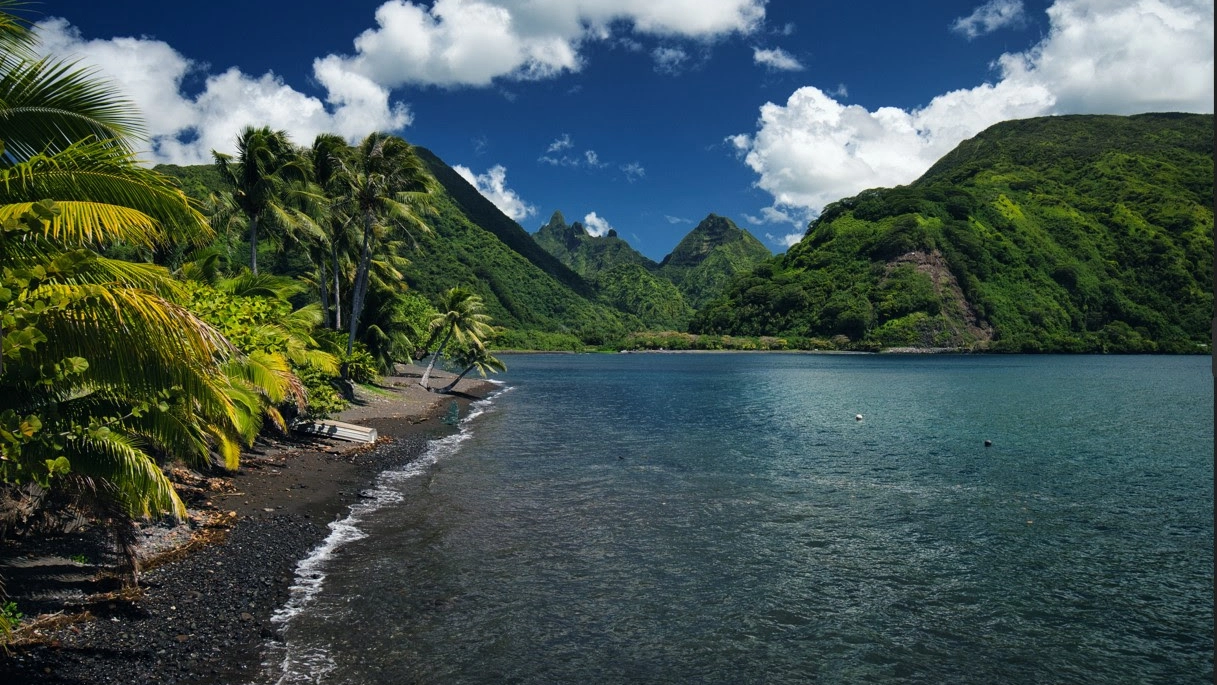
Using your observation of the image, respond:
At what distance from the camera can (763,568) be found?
16.4 meters

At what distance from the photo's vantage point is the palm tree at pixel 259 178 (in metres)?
34.9

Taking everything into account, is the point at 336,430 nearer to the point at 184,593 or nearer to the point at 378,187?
the point at 378,187

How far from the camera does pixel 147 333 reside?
A: 7.28 metres

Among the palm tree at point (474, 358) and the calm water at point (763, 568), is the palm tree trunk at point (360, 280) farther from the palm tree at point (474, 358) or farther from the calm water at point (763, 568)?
the palm tree at point (474, 358)

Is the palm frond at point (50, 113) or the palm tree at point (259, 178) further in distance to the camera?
the palm tree at point (259, 178)

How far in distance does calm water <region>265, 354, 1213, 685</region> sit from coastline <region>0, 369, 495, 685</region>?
728 millimetres

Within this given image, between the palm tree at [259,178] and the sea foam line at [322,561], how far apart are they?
15456 millimetres

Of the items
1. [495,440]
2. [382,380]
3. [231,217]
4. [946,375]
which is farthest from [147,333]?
[946,375]

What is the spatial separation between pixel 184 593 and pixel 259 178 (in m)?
29.0

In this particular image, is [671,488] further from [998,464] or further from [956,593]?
[998,464]

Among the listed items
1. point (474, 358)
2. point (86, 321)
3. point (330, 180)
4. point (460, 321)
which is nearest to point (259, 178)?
point (330, 180)

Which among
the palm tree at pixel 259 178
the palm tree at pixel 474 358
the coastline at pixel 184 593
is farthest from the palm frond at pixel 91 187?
the palm tree at pixel 474 358

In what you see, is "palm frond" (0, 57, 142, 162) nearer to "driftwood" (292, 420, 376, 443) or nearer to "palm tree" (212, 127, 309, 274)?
"driftwood" (292, 420, 376, 443)

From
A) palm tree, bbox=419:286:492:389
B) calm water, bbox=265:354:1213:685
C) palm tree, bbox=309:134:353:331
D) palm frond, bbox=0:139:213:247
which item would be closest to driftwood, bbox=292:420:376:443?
calm water, bbox=265:354:1213:685
